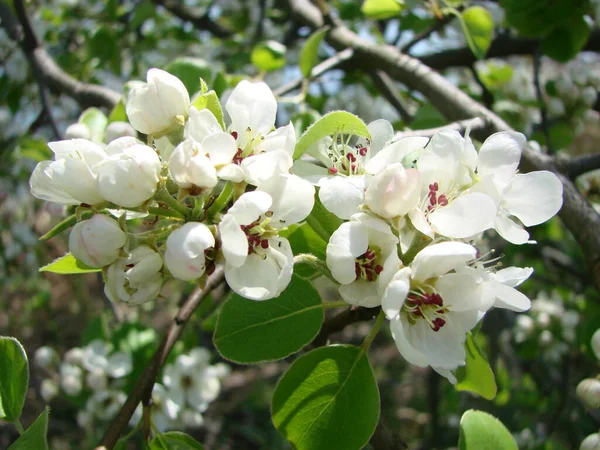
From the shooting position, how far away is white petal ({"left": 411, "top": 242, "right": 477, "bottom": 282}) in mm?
690

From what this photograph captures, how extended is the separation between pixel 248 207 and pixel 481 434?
56 centimetres

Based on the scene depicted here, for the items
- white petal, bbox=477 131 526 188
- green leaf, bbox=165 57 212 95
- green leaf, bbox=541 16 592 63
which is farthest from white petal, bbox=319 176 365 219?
green leaf, bbox=541 16 592 63

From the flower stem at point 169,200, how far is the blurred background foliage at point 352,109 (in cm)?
69

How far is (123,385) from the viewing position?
1.71m

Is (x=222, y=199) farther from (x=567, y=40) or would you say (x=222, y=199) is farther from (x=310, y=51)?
(x=567, y=40)

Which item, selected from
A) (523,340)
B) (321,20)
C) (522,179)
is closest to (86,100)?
(321,20)

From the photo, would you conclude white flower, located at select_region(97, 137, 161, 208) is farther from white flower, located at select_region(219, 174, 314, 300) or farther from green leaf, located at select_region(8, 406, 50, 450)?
green leaf, located at select_region(8, 406, 50, 450)

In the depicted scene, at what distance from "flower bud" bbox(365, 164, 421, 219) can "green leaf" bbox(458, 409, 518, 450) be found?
0.41 m

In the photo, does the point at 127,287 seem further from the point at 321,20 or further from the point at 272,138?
the point at 321,20

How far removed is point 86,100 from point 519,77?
171 cm

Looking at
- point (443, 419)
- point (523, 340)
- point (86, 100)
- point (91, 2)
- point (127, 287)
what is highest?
point (127, 287)

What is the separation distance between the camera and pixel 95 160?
30.0 inches

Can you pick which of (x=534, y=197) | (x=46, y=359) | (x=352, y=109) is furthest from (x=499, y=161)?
(x=352, y=109)

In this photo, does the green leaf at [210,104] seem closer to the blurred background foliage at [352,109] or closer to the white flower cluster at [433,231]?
the white flower cluster at [433,231]
